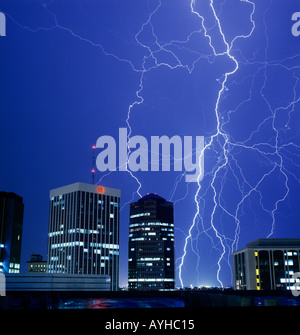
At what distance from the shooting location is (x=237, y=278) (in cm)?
9262

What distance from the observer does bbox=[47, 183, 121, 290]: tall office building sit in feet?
384

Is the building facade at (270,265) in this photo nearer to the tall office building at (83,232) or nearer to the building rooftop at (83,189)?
the tall office building at (83,232)

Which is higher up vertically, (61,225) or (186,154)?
(186,154)

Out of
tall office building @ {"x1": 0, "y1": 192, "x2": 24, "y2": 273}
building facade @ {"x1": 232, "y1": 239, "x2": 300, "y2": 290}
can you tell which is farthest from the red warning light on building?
building facade @ {"x1": 232, "y1": 239, "x2": 300, "y2": 290}

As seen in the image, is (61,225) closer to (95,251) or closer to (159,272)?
(95,251)

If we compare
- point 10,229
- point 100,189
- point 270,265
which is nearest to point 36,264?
point 10,229

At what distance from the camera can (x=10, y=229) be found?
145 meters

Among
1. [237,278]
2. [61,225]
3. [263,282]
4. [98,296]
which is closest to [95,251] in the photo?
[61,225]

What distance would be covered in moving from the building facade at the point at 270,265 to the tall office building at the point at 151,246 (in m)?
70.9

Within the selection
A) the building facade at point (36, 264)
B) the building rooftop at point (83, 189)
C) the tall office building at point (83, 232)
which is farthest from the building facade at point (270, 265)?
the building facade at point (36, 264)

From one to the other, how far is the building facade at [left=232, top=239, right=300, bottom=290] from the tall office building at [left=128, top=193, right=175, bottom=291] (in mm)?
70915

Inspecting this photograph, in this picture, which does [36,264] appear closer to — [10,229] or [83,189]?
[10,229]

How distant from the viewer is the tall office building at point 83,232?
117 meters
